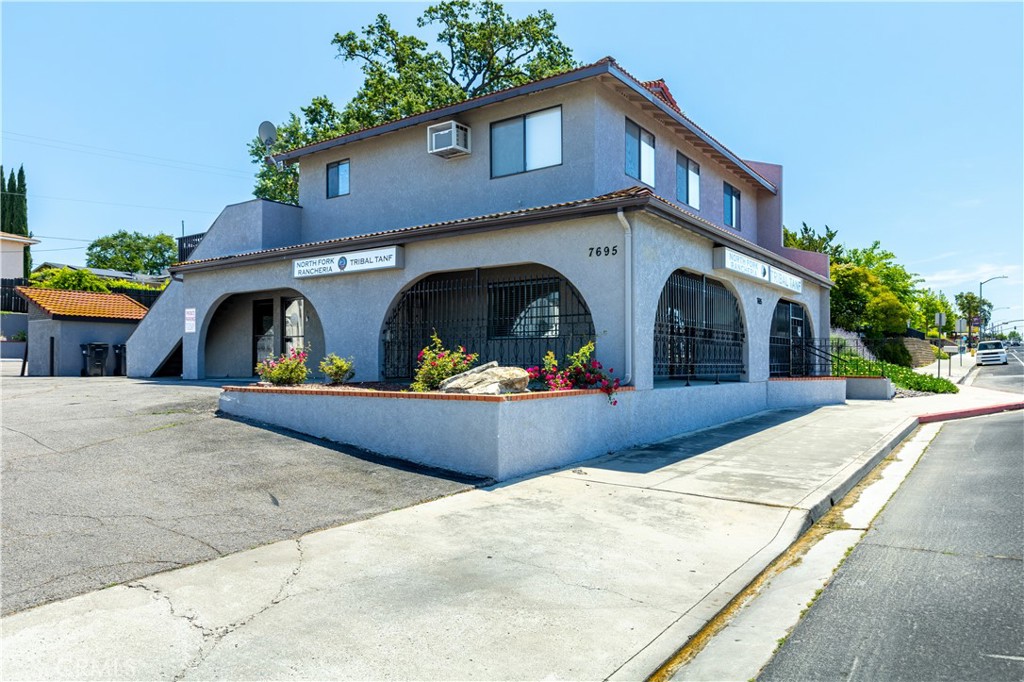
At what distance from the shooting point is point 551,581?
16.7 ft

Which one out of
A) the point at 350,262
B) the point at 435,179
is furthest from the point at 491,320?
the point at 435,179

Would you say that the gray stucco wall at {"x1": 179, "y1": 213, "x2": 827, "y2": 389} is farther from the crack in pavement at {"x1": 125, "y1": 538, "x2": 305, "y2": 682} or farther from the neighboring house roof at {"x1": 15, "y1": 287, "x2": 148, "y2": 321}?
the crack in pavement at {"x1": 125, "y1": 538, "x2": 305, "y2": 682}

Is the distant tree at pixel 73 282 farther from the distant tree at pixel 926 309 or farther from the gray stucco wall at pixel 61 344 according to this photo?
the distant tree at pixel 926 309

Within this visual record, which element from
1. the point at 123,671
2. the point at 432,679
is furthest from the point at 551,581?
the point at 123,671

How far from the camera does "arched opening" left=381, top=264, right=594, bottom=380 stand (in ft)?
45.3

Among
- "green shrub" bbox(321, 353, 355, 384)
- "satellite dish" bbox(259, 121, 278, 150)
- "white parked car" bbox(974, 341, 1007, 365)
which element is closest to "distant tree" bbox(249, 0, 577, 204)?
"satellite dish" bbox(259, 121, 278, 150)

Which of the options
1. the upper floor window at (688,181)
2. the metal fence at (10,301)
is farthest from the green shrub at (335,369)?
the metal fence at (10,301)

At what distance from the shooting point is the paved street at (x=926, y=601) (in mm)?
3846

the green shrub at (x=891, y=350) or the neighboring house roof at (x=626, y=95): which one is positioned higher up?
the neighboring house roof at (x=626, y=95)

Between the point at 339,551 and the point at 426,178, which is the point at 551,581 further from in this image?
the point at 426,178

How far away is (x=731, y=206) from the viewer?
20234 millimetres

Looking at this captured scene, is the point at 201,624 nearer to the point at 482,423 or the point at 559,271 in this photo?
the point at 482,423

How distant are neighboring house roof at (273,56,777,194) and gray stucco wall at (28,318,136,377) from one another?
9.12m

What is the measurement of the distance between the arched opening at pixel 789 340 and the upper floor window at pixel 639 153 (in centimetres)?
715
